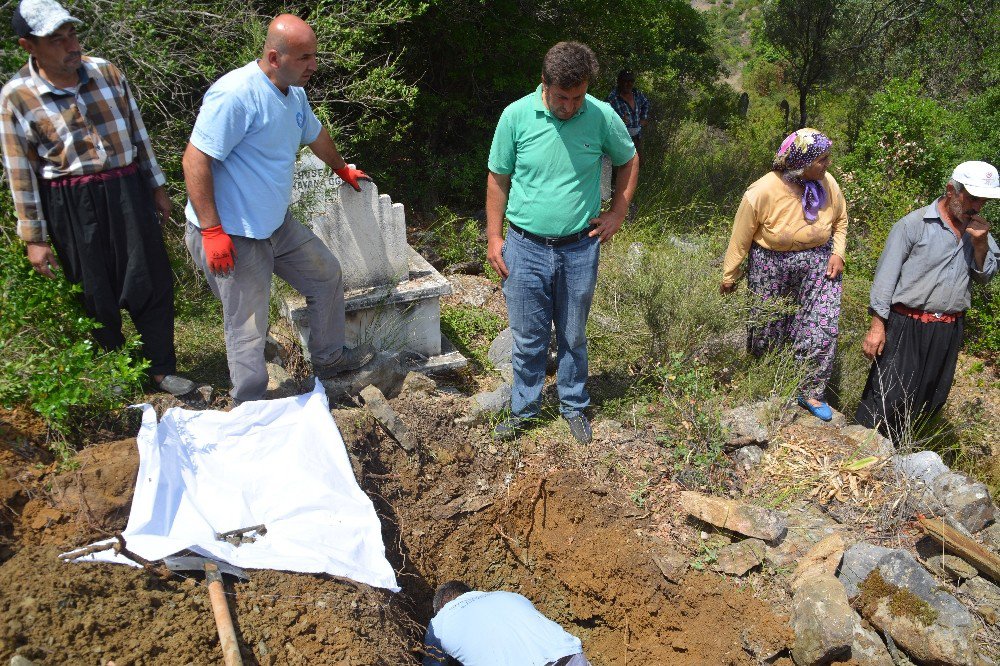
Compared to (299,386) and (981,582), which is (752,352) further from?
(299,386)

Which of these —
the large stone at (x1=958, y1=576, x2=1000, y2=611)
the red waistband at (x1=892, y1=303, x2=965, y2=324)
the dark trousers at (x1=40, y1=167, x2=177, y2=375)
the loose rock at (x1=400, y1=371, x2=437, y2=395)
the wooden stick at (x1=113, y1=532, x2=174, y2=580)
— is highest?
the dark trousers at (x1=40, y1=167, x2=177, y2=375)

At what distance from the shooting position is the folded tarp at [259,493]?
2.81 meters

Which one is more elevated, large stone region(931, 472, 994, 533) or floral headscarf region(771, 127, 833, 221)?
floral headscarf region(771, 127, 833, 221)

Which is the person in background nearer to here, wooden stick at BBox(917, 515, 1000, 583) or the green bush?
wooden stick at BBox(917, 515, 1000, 583)

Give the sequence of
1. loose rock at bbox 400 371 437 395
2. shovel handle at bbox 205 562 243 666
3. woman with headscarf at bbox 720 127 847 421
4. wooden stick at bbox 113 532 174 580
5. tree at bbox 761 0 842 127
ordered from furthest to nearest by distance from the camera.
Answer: tree at bbox 761 0 842 127 → loose rock at bbox 400 371 437 395 → woman with headscarf at bbox 720 127 847 421 → wooden stick at bbox 113 532 174 580 → shovel handle at bbox 205 562 243 666


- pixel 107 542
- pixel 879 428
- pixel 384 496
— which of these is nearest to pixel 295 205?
pixel 384 496

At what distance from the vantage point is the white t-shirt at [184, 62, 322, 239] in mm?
3098

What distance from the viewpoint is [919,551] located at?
11.5 feet

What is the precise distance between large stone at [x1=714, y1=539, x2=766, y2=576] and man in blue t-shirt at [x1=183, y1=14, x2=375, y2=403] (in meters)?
2.42

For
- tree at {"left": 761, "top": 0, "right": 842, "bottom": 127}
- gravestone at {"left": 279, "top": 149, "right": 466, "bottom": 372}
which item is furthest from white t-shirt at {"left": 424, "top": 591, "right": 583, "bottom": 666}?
tree at {"left": 761, "top": 0, "right": 842, "bottom": 127}

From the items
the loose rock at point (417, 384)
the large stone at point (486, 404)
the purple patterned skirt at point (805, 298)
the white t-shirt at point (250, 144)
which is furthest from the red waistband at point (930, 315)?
the white t-shirt at point (250, 144)

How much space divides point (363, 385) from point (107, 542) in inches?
69.0

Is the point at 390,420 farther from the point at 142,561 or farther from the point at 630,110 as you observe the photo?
the point at 630,110

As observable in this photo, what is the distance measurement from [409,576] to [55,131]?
259 cm
